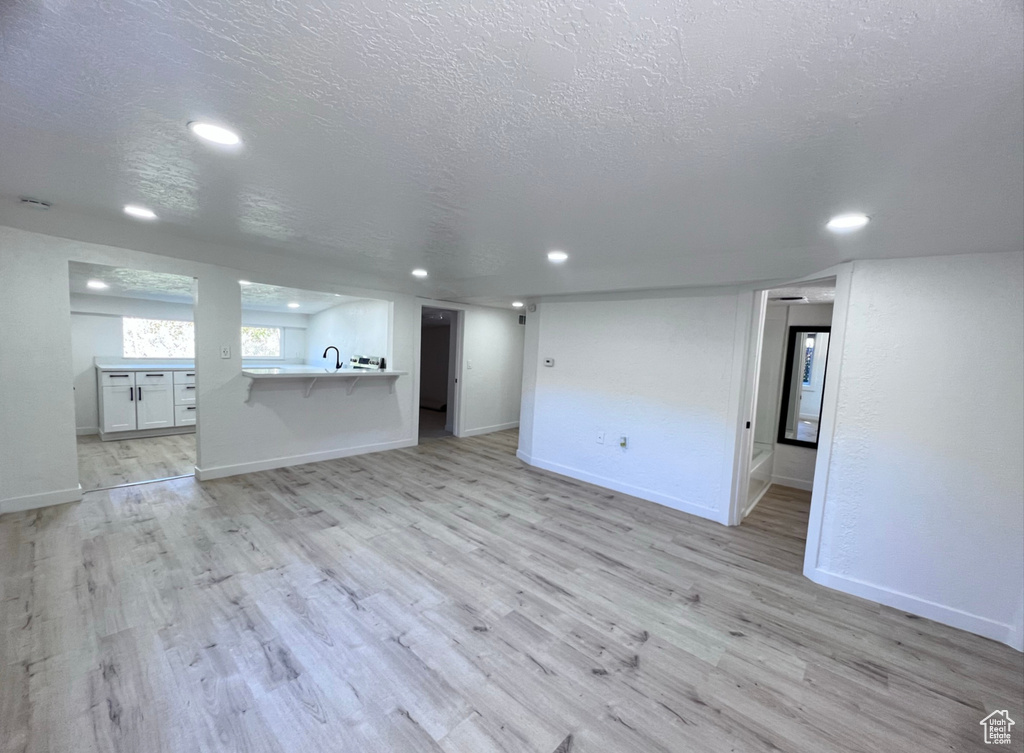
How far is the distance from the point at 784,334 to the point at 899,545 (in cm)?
299

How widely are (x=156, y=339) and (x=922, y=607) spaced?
9113 millimetres

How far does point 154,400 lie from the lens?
552 cm

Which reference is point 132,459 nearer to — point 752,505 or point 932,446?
point 752,505

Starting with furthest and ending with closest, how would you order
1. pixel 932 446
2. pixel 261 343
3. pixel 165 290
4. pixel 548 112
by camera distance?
pixel 261 343 < pixel 165 290 < pixel 932 446 < pixel 548 112

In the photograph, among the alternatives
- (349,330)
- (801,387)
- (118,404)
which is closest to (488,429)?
(349,330)

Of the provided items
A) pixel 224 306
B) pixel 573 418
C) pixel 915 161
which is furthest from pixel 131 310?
pixel 915 161

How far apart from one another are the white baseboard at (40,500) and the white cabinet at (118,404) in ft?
7.63

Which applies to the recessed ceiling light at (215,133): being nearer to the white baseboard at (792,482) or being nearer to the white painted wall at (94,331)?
the white painted wall at (94,331)

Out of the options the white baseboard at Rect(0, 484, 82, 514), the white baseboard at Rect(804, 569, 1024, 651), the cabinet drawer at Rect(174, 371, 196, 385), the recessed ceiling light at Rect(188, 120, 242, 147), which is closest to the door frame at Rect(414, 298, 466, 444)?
the cabinet drawer at Rect(174, 371, 196, 385)

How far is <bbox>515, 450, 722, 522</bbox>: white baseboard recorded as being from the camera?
3.75 meters

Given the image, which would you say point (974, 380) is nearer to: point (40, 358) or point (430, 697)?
point (430, 697)

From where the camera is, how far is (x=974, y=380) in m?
2.33

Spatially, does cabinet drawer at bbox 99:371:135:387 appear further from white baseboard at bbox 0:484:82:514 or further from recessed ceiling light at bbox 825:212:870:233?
recessed ceiling light at bbox 825:212:870:233

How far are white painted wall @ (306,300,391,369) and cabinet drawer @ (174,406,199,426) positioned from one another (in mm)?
2179
